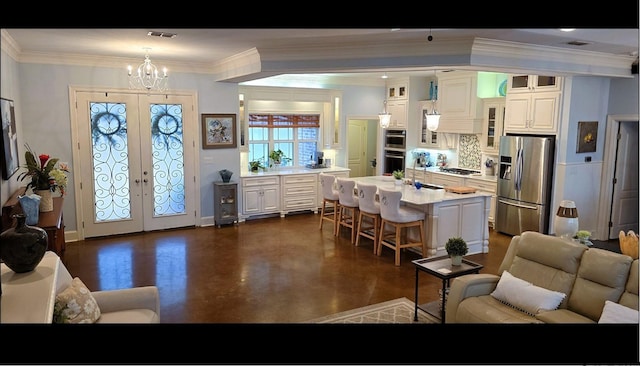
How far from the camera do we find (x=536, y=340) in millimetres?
1871

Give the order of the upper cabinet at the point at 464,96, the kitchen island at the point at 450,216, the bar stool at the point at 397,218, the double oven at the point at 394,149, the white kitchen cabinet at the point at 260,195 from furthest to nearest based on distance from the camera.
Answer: the double oven at the point at 394,149 < the white kitchen cabinet at the point at 260,195 < the upper cabinet at the point at 464,96 < the kitchen island at the point at 450,216 < the bar stool at the point at 397,218

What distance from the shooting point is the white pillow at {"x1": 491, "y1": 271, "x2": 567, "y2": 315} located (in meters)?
2.98

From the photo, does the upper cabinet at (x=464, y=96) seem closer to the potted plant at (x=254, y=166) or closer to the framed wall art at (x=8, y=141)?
the potted plant at (x=254, y=166)

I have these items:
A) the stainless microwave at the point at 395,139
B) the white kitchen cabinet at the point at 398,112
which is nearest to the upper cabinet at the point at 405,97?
the white kitchen cabinet at the point at 398,112

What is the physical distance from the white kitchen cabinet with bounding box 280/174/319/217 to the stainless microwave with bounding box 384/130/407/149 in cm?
178

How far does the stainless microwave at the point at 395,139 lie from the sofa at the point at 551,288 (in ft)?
16.6

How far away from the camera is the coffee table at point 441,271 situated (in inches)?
138

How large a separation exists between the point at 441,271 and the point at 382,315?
66 cm

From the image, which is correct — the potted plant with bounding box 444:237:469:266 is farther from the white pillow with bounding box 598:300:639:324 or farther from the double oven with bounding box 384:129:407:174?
the double oven with bounding box 384:129:407:174

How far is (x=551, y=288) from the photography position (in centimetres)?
309

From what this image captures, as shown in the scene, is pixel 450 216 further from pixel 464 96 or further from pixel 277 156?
pixel 277 156

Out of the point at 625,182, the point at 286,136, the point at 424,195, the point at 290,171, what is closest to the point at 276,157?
the point at 290,171

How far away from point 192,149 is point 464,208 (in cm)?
391
